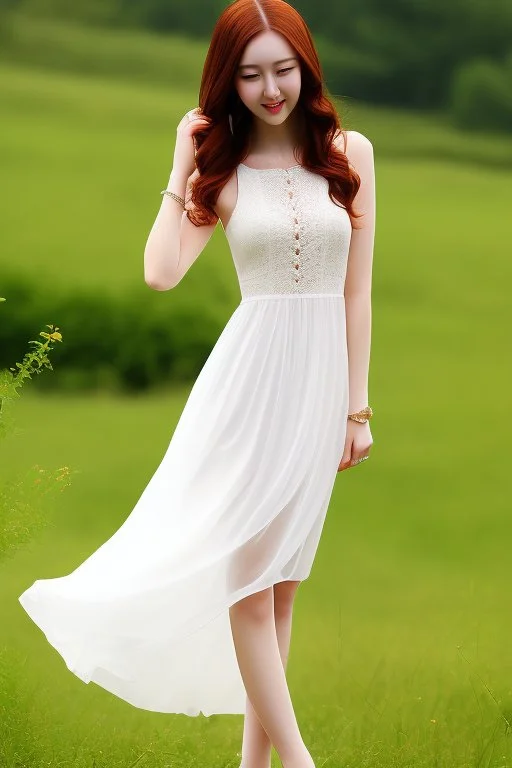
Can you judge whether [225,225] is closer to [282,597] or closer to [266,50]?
[266,50]

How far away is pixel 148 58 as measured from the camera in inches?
334

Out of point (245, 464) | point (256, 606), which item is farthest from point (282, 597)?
point (245, 464)

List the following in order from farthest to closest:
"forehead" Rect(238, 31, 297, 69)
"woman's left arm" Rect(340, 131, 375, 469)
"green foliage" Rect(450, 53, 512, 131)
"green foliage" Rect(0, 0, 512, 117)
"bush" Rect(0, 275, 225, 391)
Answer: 1. "green foliage" Rect(450, 53, 512, 131)
2. "green foliage" Rect(0, 0, 512, 117)
3. "bush" Rect(0, 275, 225, 391)
4. "woman's left arm" Rect(340, 131, 375, 469)
5. "forehead" Rect(238, 31, 297, 69)

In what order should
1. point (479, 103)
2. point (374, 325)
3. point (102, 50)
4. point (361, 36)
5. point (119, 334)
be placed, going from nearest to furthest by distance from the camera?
point (119, 334) → point (374, 325) → point (361, 36) → point (102, 50) → point (479, 103)

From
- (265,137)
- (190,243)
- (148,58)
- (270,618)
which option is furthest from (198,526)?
(148,58)

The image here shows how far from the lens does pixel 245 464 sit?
242cm

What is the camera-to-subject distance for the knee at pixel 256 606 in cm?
239

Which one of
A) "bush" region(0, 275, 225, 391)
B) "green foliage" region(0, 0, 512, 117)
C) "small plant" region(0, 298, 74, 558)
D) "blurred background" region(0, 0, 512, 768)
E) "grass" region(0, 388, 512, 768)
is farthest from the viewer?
"green foliage" region(0, 0, 512, 117)

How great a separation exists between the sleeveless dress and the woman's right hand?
4.1 inches

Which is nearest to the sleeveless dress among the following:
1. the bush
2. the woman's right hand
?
the woman's right hand

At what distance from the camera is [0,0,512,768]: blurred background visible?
3947 millimetres

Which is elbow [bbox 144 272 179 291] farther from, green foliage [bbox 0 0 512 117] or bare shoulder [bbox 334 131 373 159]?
green foliage [bbox 0 0 512 117]

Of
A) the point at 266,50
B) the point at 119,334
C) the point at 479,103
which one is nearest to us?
the point at 266,50

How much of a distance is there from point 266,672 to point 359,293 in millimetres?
709
